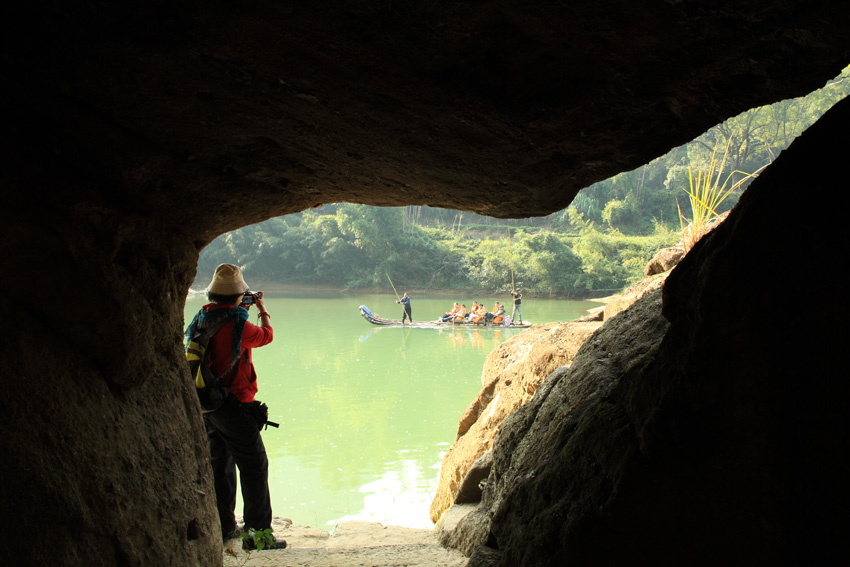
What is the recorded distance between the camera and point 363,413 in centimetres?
926

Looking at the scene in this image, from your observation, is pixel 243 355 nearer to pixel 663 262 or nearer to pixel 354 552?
pixel 354 552

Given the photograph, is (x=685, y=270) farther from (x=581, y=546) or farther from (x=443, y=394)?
(x=443, y=394)

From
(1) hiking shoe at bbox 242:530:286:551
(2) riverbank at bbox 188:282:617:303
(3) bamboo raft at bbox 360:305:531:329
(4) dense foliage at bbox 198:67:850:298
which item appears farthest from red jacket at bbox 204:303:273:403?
(2) riverbank at bbox 188:282:617:303

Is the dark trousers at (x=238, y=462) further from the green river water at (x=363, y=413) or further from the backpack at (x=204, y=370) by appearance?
the green river water at (x=363, y=413)

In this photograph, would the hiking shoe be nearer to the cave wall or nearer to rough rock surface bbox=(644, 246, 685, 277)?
the cave wall

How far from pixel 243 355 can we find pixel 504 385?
222 centimetres

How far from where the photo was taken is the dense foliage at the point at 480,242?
30.5m

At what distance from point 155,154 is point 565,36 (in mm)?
1410

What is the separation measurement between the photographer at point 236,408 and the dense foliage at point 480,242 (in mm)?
27800

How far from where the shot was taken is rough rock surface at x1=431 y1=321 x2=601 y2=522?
12.5 feet

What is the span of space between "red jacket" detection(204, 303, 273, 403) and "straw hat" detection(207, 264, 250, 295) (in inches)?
3.1

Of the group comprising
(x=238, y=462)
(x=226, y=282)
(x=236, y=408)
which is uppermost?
(x=226, y=282)

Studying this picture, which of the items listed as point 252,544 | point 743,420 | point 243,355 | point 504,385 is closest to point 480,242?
point 504,385

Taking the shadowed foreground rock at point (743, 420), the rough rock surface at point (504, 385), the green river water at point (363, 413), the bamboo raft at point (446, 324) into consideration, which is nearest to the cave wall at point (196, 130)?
the shadowed foreground rock at point (743, 420)
